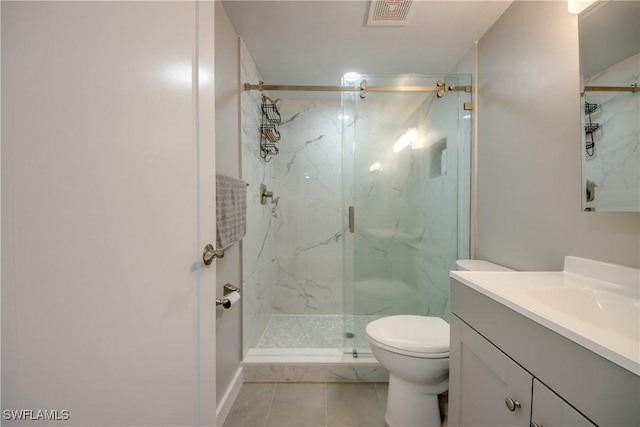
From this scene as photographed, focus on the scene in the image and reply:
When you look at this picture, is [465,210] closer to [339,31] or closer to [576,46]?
[576,46]

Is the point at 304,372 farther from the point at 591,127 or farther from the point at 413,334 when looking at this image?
the point at 591,127

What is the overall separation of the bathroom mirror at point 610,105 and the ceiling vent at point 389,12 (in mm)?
775

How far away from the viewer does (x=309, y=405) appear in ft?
4.90

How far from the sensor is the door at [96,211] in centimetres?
38

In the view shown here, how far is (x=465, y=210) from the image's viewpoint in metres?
1.80

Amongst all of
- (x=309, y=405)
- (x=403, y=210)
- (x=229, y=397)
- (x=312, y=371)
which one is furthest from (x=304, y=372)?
(x=403, y=210)

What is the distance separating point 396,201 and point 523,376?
1.51 metres

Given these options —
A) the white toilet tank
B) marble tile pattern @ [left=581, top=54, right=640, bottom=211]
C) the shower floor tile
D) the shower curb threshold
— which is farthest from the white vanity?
the shower floor tile

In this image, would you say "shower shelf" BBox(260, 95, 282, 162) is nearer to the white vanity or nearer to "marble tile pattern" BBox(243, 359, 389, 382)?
"marble tile pattern" BBox(243, 359, 389, 382)

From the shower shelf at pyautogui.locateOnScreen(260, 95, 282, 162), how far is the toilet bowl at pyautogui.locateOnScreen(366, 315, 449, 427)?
5.64ft

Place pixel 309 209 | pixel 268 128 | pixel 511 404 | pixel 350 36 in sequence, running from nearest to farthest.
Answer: pixel 511 404 < pixel 350 36 < pixel 268 128 < pixel 309 209

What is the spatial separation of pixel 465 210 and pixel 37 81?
2.06 m

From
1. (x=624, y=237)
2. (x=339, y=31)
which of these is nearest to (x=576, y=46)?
(x=624, y=237)

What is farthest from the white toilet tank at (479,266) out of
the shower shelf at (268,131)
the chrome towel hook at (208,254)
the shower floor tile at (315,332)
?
the shower shelf at (268,131)
